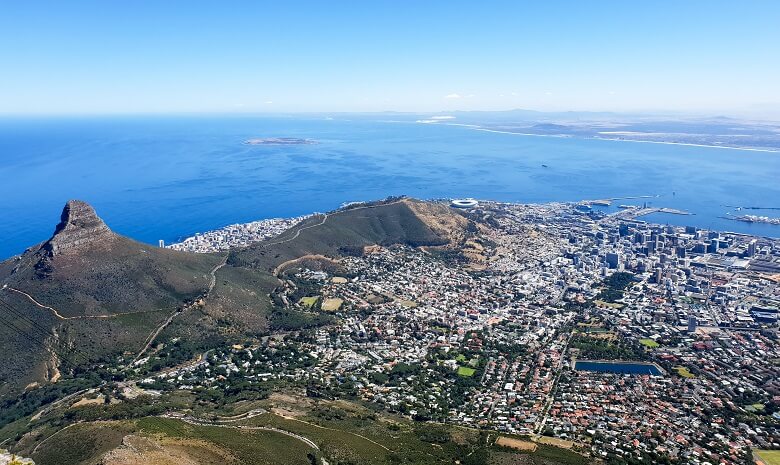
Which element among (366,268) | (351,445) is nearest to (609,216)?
(366,268)

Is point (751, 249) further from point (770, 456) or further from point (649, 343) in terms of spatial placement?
point (770, 456)

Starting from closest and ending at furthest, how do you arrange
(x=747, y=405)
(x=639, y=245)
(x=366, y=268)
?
1. (x=747, y=405)
2. (x=366, y=268)
3. (x=639, y=245)

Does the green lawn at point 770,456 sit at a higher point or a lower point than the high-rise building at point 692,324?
lower

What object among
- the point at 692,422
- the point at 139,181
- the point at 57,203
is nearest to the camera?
the point at 692,422

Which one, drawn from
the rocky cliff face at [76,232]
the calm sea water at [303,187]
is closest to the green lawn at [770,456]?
the rocky cliff face at [76,232]

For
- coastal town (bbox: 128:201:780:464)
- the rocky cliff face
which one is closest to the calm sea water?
coastal town (bbox: 128:201:780:464)

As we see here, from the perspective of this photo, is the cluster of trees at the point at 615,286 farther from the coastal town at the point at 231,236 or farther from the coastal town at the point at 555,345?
the coastal town at the point at 231,236

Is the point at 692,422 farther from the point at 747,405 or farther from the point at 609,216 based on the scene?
the point at 609,216
